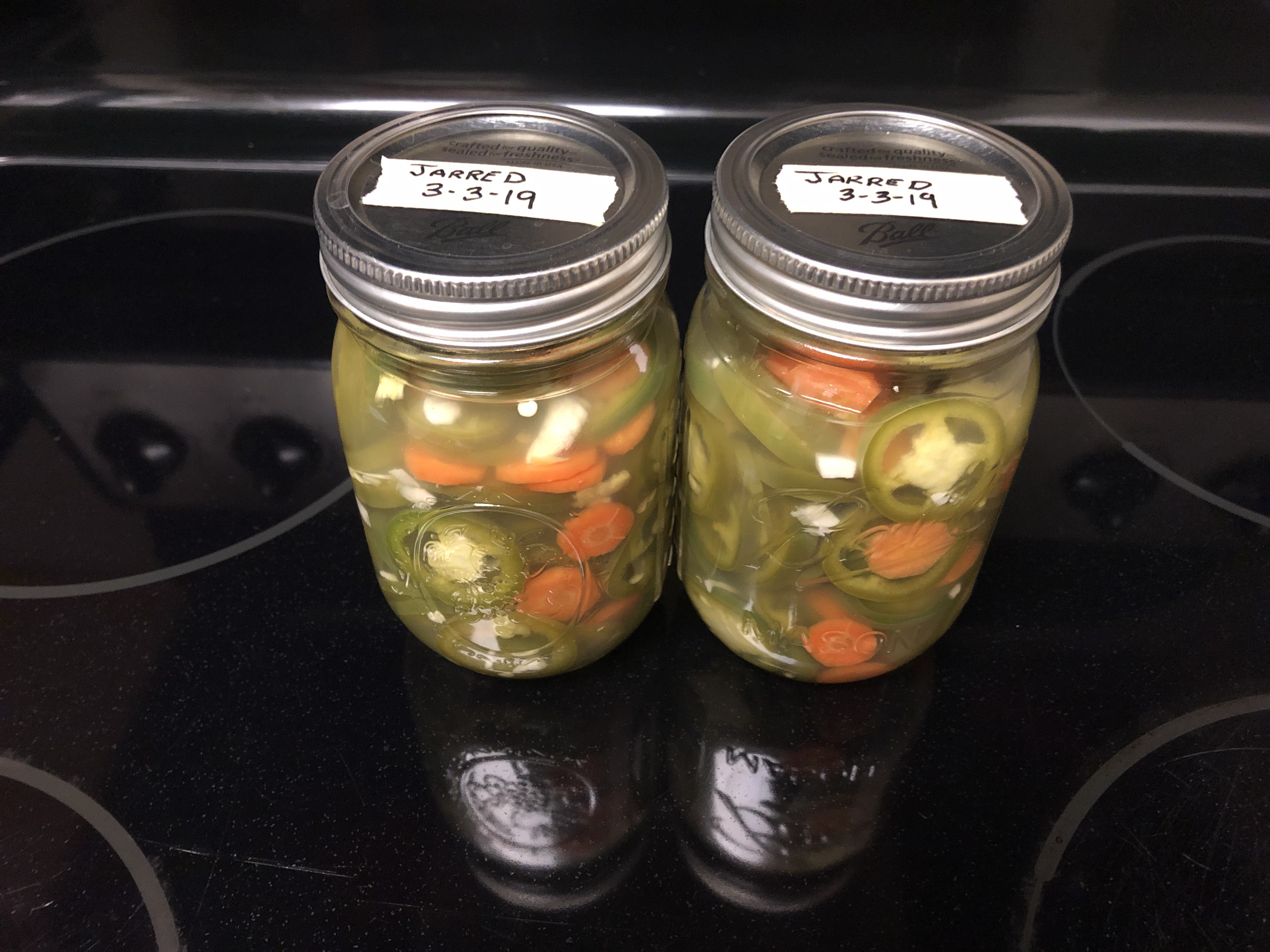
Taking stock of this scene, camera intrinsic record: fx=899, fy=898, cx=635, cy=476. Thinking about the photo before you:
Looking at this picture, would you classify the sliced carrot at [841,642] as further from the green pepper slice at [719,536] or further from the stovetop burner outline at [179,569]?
the stovetop burner outline at [179,569]

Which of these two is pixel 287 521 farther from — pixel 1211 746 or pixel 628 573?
pixel 1211 746

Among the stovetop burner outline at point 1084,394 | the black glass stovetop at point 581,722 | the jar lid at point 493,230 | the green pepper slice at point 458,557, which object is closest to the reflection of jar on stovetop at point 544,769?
the black glass stovetop at point 581,722

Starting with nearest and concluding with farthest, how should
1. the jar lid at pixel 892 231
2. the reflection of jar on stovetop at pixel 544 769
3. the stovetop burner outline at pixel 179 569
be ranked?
1. the jar lid at pixel 892 231
2. the reflection of jar on stovetop at pixel 544 769
3. the stovetop burner outline at pixel 179 569

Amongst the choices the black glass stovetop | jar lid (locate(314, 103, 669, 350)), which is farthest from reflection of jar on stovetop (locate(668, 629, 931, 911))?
jar lid (locate(314, 103, 669, 350))

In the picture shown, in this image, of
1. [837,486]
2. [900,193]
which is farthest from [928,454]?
[900,193]

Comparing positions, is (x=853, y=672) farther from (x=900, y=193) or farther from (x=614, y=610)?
(x=900, y=193)
